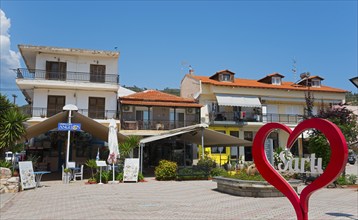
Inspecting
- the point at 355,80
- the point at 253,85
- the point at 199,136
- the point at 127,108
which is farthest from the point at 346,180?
the point at 253,85

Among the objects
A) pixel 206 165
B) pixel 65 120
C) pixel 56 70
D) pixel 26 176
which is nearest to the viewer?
pixel 26 176

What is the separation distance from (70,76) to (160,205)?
68.4ft

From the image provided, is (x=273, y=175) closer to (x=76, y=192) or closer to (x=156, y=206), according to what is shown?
(x=156, y=206)

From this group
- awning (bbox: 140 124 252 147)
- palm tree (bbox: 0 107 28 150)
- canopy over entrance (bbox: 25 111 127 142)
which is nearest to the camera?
palm tree (bbox: 0 107 28 150)

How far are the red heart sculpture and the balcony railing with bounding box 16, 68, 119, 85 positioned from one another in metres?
24.9

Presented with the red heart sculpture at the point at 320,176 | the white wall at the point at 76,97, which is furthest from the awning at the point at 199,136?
the red heart sculpture at the point at 320,176

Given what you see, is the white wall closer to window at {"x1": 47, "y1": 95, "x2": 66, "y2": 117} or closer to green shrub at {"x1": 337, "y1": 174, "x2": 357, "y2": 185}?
window at {"x1": 47, "y1": 95, "x2": 66, "y2": 117}

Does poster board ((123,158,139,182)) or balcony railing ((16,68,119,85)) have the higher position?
balcony railing ((16,68,119,85))

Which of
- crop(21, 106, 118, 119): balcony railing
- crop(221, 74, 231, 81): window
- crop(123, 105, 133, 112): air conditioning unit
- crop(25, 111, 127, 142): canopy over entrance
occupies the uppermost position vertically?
crop(221, 74, 231, 81): window

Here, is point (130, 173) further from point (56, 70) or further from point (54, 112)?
point (56, 70)

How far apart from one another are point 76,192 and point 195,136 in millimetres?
10283

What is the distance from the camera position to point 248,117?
33.9 m

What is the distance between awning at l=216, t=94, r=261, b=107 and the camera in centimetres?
3200

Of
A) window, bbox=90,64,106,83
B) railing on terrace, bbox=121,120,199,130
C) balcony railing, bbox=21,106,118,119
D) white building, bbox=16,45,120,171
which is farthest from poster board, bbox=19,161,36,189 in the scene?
window, bbox=90,64,106,83
